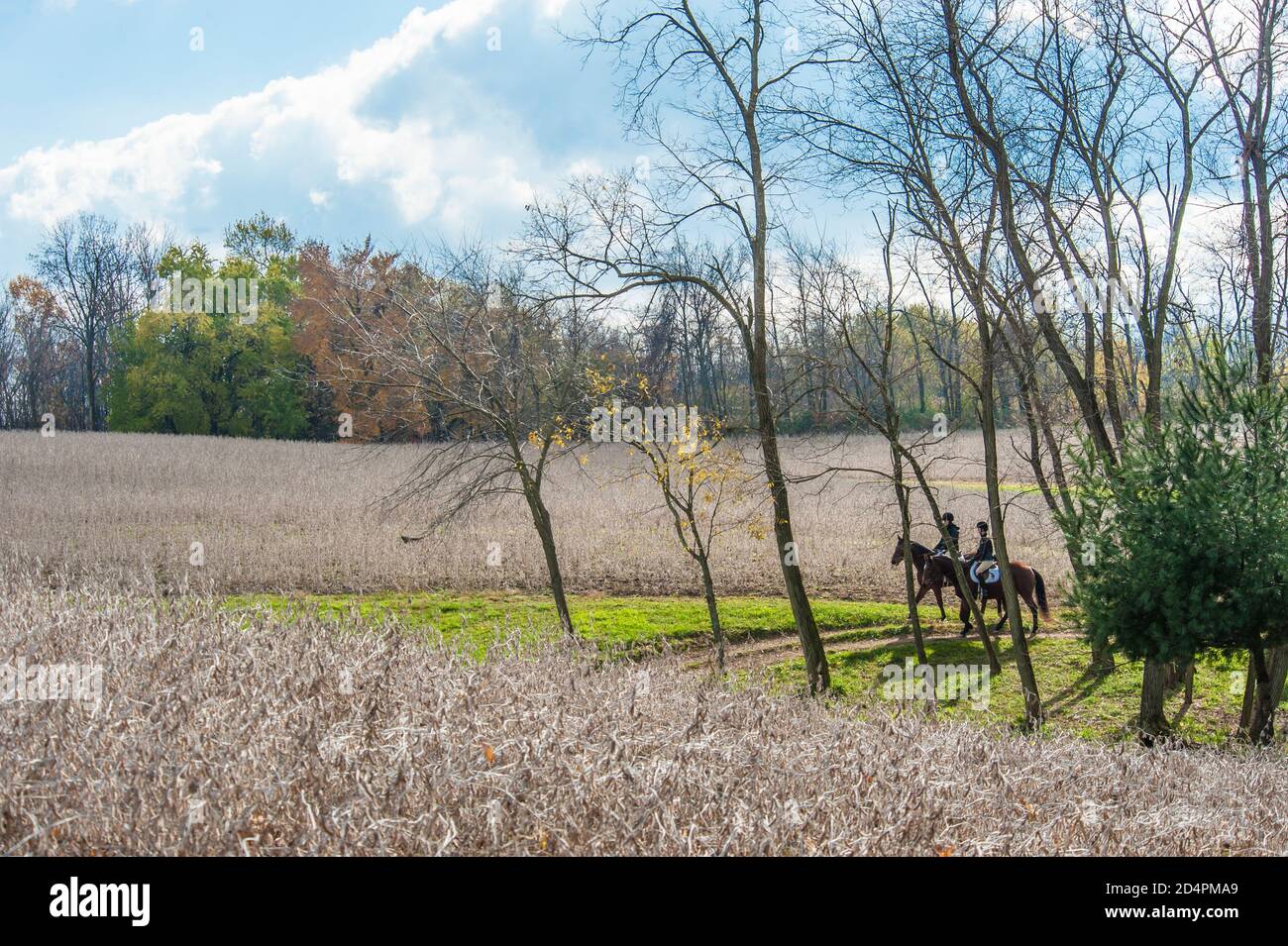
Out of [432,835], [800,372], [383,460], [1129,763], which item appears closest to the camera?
[432,835]

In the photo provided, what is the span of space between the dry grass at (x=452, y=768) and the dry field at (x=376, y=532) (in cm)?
1058

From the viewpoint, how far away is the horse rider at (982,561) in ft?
61.0

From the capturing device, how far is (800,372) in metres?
15.0

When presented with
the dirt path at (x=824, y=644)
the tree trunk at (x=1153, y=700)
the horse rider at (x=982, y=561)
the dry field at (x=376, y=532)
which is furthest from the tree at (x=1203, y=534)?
the dirt path at (x=824, y=644)

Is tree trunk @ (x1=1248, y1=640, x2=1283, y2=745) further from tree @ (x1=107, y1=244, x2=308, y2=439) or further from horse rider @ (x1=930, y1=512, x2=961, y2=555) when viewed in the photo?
tree @ (x1=107, y1=244, x2=308, y2=439)

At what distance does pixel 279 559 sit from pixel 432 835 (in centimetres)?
2017

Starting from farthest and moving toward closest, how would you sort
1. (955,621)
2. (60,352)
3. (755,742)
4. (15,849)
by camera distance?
(60,352), (955,621), (755,742), (15,849)

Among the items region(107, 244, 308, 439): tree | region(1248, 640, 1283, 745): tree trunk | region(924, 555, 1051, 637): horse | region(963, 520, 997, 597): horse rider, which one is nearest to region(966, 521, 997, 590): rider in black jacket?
region(963, 520, 997, 597): horse rider

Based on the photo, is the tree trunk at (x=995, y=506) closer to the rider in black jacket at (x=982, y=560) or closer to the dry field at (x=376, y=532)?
the dry field at (x=376, y=532)

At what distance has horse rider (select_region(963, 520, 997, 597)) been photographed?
18578mm

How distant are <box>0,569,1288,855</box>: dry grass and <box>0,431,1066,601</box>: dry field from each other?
10.6 metres
